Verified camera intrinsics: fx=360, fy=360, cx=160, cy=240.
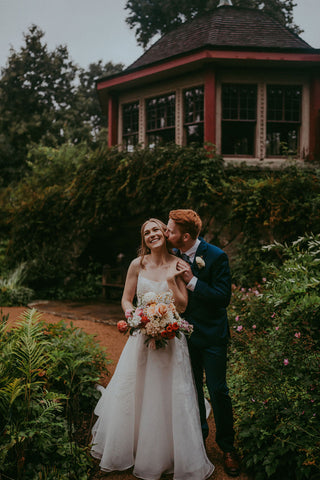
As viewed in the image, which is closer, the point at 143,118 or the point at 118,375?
the point at 118,375

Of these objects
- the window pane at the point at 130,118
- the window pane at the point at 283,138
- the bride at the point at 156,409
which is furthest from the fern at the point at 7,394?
the window pane at the point at 130,118

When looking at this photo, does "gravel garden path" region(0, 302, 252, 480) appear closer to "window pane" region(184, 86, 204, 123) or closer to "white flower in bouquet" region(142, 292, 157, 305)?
"white flower in bouquet" region(142, 292, 157, 305)

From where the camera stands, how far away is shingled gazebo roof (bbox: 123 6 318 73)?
10.7m

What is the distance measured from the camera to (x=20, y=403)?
276 centimetres

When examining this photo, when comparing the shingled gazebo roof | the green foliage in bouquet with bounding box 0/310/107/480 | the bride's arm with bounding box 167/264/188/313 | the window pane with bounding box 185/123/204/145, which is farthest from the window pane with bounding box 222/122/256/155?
the green foliage in bouquet with bounding box 0/310/107/480

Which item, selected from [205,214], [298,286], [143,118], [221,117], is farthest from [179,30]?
[298,286]

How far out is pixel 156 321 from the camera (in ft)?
8.45

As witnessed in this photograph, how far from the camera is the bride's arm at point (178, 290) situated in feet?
9.41

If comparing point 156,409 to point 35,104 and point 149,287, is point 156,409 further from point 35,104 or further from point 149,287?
point 35,104

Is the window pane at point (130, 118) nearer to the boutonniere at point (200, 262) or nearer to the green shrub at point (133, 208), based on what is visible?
the green shrub at point (133, 208)

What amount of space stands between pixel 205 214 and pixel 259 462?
210 inches

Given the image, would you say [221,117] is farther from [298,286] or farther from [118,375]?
[118,375]

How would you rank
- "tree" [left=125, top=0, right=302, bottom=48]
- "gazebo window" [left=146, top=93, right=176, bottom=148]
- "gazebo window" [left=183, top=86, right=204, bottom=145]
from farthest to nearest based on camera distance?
"tree" [left=125, top=0, right=302, bottom=48], "gazebo window" [left=146, top=93, right=176, bottom=148], "gazebo window" [left=183, top=86, right=204, bottom=145]

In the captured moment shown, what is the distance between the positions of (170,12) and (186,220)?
22.2 m
